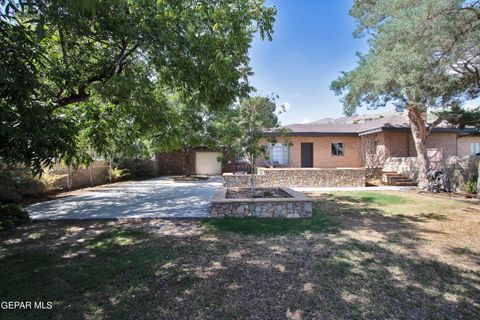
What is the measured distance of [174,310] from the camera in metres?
2.82

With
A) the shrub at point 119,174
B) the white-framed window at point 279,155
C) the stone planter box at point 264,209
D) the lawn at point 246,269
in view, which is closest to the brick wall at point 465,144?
the white-framed window at point 279,155

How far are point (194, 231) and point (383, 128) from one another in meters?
14.5

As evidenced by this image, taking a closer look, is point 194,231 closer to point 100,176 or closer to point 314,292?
point 314,292

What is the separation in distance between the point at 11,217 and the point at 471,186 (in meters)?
15.4

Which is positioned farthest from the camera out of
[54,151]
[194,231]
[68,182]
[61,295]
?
[68,182]

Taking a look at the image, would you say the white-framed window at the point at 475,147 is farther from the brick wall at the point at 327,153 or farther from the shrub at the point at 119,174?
the shrub at the point at 119,174

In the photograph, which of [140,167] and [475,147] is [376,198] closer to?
[140,167]

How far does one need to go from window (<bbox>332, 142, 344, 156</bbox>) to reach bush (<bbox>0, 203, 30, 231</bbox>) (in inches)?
675

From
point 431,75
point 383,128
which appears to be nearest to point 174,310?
point 431,75

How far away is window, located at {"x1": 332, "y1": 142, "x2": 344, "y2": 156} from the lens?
18.6m

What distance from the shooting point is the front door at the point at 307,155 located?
18.9 meters

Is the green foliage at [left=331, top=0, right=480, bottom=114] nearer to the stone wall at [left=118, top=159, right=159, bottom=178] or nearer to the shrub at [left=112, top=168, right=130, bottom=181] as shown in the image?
the shrub at [left=112, top=168, right=130, bottom=181]

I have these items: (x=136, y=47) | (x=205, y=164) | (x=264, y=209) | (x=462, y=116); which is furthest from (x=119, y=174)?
(x=462, y=116)

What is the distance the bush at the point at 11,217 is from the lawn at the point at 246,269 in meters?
0.34
